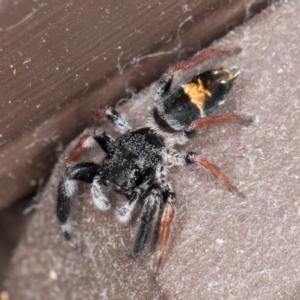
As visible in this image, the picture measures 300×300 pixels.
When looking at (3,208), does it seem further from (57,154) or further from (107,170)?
(107,170)

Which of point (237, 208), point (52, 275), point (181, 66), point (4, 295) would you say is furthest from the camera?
point (4, 295)

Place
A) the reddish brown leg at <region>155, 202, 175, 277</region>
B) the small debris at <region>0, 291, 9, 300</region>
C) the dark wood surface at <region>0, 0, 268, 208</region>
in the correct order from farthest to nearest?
the small debris at <region>0, 291, 9, 300</region>, the reddish brown leg at <region>155, 202, 175, 277</region>, the dark wood surface at <region>0, 0, 268, 208</region>

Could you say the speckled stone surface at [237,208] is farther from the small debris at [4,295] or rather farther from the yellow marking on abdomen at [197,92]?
the small debris at [4,295]

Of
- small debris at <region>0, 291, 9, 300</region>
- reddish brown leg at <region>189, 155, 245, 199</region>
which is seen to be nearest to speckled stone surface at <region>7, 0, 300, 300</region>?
reddish brown leg at <region>189, 155, 245, 199</region>

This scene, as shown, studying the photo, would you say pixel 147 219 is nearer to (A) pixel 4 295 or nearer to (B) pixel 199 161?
(B) pixel 199 161

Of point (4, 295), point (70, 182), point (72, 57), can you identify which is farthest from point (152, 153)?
point (4, 295)

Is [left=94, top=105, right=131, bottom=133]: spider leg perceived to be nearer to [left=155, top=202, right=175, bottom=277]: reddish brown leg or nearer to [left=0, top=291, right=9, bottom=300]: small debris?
[left=155, top=202, right=175, bottom=277]: reddish brown leg
